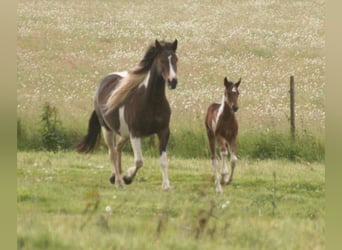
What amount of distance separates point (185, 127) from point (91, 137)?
4.57m

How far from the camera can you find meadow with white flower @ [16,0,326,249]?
6875 millimetres

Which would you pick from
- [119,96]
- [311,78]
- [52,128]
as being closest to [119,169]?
[119,96]

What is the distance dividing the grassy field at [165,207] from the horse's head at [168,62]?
4.82 feet

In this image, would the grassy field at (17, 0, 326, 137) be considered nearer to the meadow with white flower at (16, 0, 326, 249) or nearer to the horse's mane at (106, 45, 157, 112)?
the meadow with white flower at (16, 0, 326, 249)

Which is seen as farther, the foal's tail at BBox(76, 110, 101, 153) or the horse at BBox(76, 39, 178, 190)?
the foal's tail at BBox(76, 110, 101, 153)

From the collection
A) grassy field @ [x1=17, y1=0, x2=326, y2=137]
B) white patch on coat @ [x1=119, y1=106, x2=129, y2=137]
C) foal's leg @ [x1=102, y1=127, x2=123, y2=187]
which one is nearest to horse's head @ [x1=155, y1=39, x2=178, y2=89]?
white patch on coat @ [x1=119, y1=106, x2=129, y2=137]

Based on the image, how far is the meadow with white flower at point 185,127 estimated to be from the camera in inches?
271

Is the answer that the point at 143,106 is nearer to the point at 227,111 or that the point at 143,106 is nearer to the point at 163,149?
the point at 163,149

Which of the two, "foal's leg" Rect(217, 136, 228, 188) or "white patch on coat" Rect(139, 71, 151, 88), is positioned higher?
"white patch on coat" Rect(139, 71, 151, 88)

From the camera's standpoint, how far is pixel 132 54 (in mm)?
32062

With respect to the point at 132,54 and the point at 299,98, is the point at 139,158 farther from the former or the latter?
the point at 132,54

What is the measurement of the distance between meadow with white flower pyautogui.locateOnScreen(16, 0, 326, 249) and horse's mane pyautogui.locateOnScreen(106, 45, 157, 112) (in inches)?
50.3

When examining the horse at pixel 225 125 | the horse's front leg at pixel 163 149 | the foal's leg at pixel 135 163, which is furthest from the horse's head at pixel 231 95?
the foal's leg at pixel 135 163

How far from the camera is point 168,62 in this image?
10648mm
